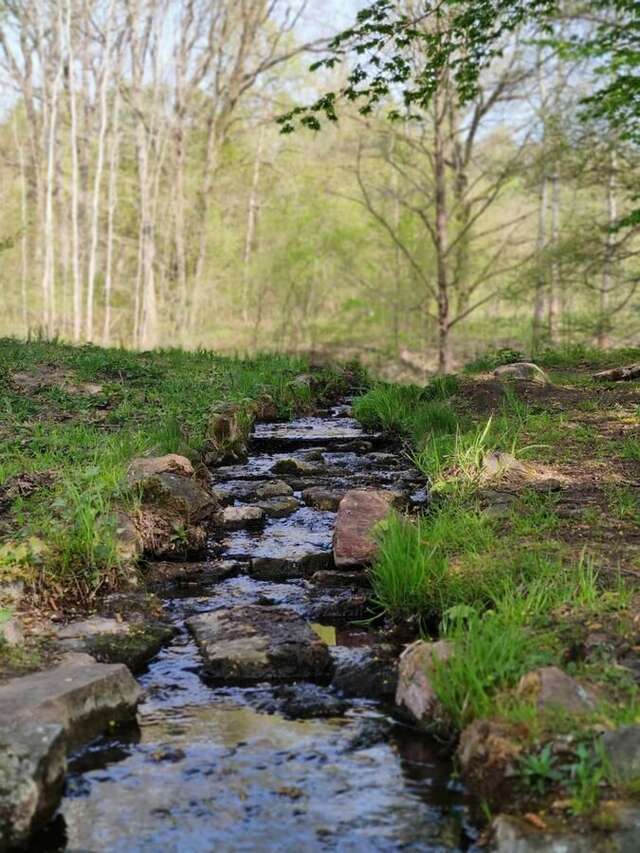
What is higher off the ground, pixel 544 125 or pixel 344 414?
pixel 544 125

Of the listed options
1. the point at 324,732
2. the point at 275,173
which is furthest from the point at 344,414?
the point at 275,173

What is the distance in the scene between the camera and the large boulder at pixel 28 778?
2.20 m

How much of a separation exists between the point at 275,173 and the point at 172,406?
17.3 m

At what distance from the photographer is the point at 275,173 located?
23203mm

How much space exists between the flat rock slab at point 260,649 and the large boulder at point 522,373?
18.3ft

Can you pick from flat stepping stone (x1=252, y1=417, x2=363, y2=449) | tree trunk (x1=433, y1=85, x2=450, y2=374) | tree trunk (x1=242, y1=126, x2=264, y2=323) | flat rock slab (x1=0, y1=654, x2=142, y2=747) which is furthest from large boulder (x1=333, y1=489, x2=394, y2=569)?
tree trunk (x1=242, y1=126, x2=264, y2=323)

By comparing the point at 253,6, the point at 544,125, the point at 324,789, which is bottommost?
the point at 324,789

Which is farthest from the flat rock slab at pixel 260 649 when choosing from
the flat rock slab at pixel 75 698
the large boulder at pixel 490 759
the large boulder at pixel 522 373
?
the large boulder at pixel 522 373

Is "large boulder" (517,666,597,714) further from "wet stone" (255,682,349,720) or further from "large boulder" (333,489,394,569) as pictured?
"large boulder" (333,489,394,569)

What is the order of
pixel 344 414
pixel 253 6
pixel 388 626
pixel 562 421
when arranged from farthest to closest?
pixel 253 6 < pixel 344 414 < pixel 562 421 < pixel 388 626

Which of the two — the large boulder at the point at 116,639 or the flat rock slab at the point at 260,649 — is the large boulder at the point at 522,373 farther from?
the large boulder at the point at 116,639

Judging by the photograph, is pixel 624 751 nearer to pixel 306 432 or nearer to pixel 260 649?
pixel 260 649

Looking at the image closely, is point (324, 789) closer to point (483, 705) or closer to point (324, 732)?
point (324, 732)

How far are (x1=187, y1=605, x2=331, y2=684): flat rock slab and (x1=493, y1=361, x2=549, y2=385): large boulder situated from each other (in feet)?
18.3
